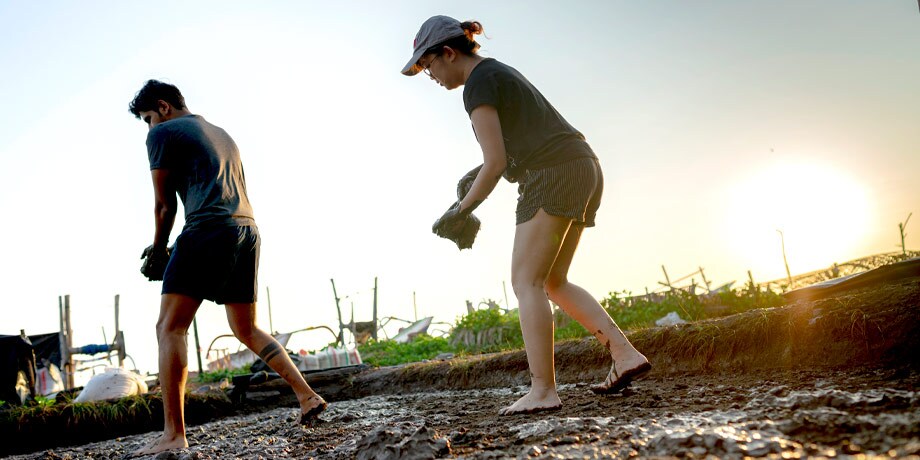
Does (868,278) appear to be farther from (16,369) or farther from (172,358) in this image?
(16,369)

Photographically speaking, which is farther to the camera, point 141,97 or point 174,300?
point 141,97

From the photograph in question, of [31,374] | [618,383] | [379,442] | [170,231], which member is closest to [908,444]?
[379,442]

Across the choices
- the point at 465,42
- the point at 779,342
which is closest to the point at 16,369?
the point at 465,42

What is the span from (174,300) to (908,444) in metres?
2.77

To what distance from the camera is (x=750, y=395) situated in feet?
7.30

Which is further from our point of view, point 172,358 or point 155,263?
point 155,263

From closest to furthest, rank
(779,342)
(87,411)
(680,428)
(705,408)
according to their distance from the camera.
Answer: (680,428) → (705,408) → (779,342) → (87,411)

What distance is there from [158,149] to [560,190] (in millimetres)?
1961

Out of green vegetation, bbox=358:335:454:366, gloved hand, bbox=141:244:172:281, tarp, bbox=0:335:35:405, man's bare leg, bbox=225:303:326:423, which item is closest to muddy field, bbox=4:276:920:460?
man's bare leg, bbox=225:303:326:423

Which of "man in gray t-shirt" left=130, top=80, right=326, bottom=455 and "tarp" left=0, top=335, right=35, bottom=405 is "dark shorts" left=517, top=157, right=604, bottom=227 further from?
"tarp" left=0, top=335, right=35, bottom=405

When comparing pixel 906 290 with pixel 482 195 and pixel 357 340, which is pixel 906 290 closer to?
pixel 482 195

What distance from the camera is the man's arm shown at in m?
2.98

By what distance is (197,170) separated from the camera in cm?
303

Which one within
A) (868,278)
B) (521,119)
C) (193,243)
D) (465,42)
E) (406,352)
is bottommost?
(406,352)
